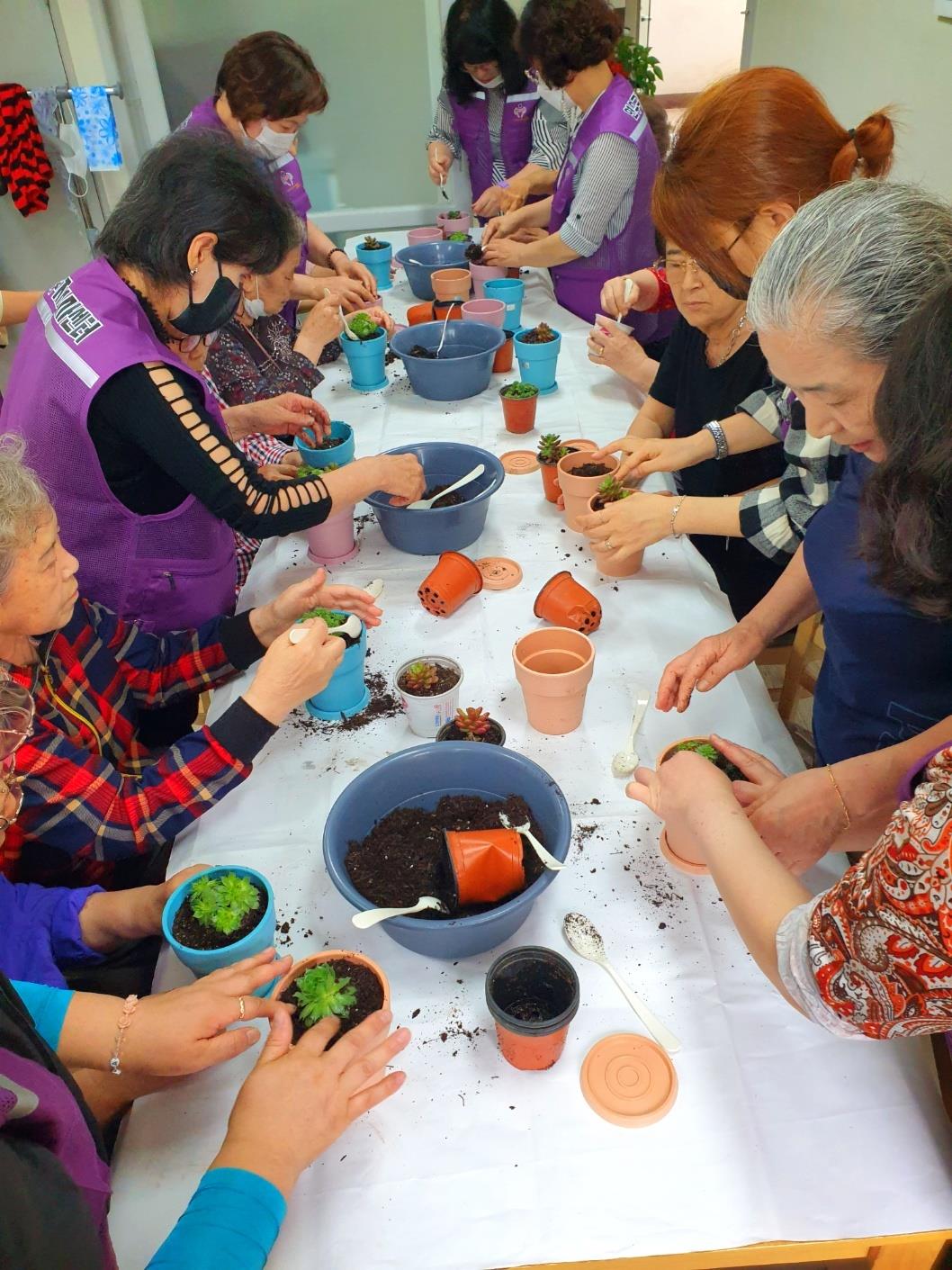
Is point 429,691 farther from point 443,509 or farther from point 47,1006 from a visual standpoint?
point 47,1006

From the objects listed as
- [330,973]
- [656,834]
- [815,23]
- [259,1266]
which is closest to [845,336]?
[656,834]

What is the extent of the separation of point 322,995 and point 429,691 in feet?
1.69

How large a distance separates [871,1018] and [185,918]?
74 centimetres

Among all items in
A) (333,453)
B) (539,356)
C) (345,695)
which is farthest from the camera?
(539,356)

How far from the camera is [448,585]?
1.58 metres

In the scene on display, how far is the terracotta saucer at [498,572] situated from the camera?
168 centimetres

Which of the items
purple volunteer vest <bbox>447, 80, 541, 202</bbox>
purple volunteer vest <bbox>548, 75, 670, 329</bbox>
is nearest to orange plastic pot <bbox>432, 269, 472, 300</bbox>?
purple volunteer vest <bbox>548, 75, 670, 329</bbox>

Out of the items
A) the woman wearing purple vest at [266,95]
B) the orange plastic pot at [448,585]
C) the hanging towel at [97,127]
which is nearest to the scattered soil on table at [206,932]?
the orange plastic pot at [448,585]

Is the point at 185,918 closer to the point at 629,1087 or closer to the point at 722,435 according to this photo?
the point at 629,1087

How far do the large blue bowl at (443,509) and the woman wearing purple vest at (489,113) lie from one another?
214cm

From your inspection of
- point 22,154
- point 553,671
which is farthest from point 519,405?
point 22,154

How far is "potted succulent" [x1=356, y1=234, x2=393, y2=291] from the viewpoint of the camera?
3.23 metres

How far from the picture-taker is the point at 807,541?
1.40 meters

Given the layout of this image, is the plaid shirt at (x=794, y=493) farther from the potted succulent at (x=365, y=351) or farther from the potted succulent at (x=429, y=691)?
the potted succulent at (x=365, y=351)
